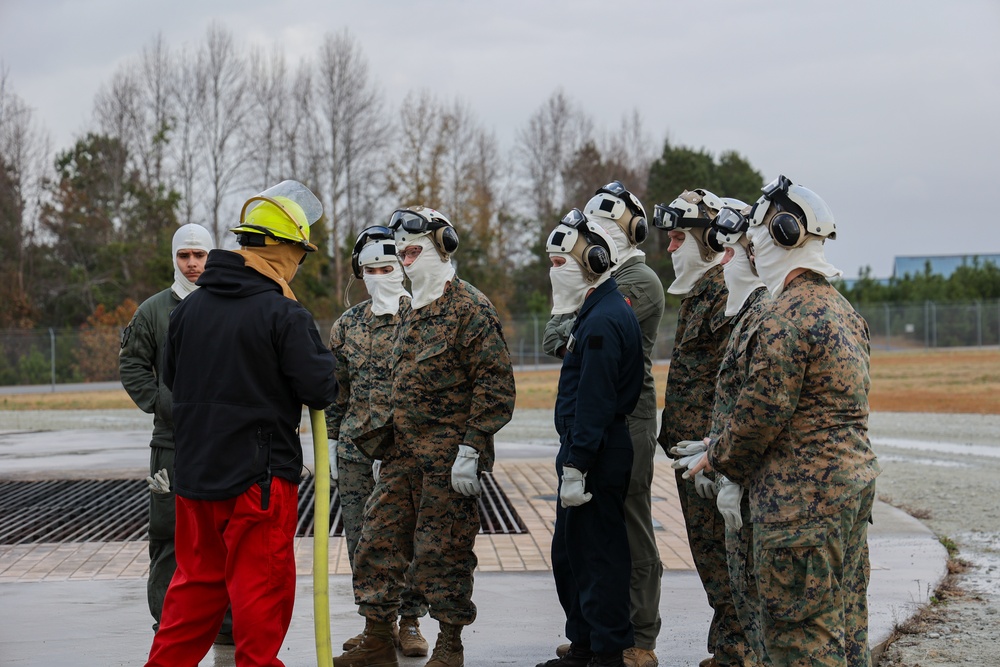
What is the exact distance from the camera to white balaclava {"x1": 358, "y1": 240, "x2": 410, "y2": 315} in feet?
20.7

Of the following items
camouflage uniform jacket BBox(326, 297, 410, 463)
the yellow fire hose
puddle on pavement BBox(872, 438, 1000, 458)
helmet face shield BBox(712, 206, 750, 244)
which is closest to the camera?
the yellow fire hose

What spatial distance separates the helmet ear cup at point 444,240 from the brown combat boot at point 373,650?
196 centimetres

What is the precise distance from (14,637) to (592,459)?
3.26 m

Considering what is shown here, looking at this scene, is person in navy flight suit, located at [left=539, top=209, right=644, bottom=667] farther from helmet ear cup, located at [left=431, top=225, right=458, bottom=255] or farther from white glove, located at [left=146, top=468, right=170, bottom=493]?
white glove, located at [left=146, top=468, right=170, bottom=493]

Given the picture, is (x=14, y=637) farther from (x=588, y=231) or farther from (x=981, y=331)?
(x=981, y=331)

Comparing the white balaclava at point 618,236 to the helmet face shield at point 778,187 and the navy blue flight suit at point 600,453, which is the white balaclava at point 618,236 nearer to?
the navy blue flight suit at point 600,453

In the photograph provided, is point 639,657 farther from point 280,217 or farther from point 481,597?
point 280,217

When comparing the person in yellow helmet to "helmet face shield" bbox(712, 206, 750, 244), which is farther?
"helmet face shield" bbox(712, 206, 750, 244)

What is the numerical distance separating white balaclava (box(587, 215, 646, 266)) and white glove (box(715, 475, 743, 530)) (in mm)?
1875

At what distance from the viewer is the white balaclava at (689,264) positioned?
534 cm

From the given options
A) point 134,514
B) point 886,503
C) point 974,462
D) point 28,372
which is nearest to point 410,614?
point 134,514

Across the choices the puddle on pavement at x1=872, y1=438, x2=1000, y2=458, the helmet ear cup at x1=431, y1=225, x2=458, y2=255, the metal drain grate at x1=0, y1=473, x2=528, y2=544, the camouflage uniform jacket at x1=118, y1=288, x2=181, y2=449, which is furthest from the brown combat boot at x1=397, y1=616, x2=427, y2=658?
the puddle on pavement at x1=872, y1=438, x2=1000, y2=458

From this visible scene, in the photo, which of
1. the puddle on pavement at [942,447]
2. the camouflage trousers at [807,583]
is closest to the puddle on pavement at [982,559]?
the camouflage trousers at [807,583]

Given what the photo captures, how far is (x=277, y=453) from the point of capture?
164 inches
